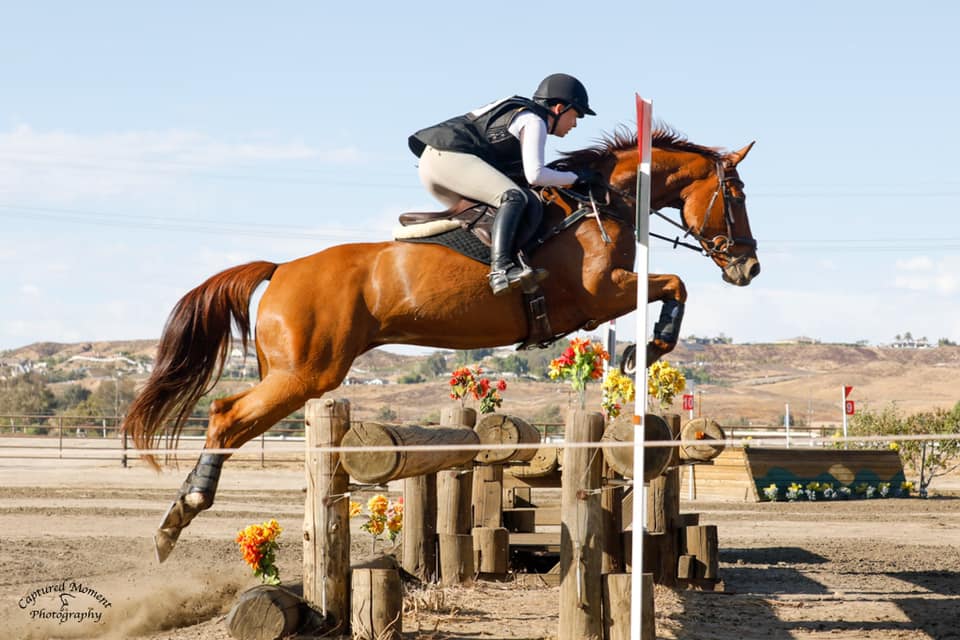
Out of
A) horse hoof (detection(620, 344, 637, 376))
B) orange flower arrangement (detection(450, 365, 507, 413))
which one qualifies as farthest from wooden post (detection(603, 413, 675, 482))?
orange flower arrangement (detection(450, 365, 507, 413))

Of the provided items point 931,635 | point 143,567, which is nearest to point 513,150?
point 931,635

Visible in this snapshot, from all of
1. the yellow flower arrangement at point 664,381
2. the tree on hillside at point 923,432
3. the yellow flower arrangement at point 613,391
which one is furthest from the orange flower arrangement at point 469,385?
the tree on hillside at point 923,432

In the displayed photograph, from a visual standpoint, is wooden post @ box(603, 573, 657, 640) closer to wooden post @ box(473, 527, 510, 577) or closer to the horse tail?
wooden post @ box(473, 527, 510, 577)

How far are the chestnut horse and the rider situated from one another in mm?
250

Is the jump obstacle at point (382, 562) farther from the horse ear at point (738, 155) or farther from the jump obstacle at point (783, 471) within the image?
the jump obstacle at point (783, 471)

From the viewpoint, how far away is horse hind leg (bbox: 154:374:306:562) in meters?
5.51

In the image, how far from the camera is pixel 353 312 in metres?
5.95

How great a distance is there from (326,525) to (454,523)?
2228 mm

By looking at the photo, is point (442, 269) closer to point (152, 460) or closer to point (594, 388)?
point (152, 460)

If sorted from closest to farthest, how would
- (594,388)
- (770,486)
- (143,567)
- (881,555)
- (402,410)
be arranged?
(143,567)
(881,555)
(770,486)
(402,410)
(594,388)

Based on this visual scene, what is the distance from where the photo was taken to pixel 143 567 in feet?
28.2

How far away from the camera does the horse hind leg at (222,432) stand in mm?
5508

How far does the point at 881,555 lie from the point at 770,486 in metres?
6.70

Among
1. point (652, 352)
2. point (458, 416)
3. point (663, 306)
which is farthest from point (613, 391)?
point (652, 352)
